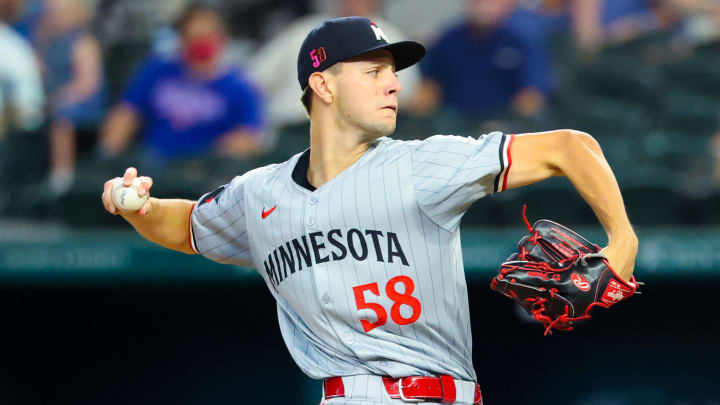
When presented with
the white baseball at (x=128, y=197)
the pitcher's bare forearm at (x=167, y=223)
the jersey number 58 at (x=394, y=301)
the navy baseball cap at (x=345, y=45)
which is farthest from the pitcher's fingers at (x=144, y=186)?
the jersey number 58 at (x=394, y=301)

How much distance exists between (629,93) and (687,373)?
1837 mm

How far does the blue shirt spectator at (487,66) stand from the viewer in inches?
235

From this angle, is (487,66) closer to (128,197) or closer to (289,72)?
(289,72)

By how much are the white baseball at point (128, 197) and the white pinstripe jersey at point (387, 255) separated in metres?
0.36

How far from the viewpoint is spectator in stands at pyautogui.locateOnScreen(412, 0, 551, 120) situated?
596 centimetres

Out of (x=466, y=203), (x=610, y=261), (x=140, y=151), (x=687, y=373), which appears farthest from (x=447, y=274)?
A: (x=140, y=151)

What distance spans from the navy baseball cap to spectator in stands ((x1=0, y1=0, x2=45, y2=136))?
3.49 meters

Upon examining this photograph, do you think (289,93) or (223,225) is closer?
(223,225)

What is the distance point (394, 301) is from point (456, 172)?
1.25 ft

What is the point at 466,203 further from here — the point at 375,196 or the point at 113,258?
the point at 113,258

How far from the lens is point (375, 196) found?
276cm

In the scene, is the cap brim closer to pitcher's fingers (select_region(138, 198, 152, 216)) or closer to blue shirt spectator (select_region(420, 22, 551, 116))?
pitcher's fingers (select_region(138, 198, 152, 216))

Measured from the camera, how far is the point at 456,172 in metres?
2.65

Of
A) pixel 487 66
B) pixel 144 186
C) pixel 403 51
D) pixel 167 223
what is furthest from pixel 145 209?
pixel 487 66
